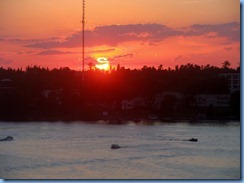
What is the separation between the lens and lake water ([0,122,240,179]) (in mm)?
Result: 4650

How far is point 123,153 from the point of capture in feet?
22.9

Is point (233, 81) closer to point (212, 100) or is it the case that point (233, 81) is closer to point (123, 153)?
point (212, 100)

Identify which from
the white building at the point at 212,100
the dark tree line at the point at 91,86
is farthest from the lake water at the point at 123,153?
the dark tree line at the point at 91,86

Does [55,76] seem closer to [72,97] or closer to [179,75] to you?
[72,97]

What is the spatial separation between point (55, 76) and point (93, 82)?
0.44 meters

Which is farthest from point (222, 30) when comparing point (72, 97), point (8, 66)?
point (8, 66)

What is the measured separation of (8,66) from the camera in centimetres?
505

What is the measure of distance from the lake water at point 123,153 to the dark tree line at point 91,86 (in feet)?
1.46

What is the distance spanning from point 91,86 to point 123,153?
2323 millimetres

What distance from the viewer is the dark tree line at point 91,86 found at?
4277 mm

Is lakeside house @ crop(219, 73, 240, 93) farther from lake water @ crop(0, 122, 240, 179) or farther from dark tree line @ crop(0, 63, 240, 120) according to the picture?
lake water @ crop(0, 122, 240, 179)

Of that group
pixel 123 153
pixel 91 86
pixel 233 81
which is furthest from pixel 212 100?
pixel 123 153

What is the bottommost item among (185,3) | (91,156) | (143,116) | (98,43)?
(91,156)

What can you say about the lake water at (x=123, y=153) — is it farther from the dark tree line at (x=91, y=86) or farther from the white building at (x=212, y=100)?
the dark tree line at (x=91, y=86)
